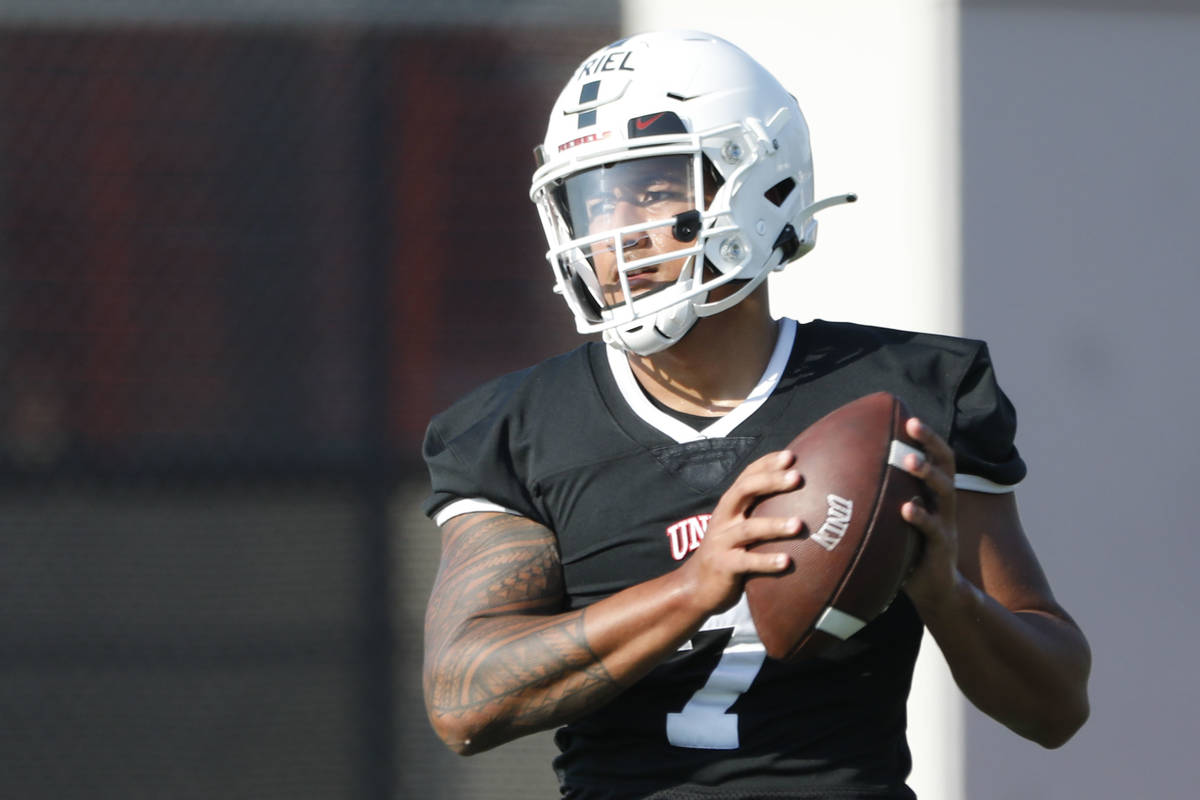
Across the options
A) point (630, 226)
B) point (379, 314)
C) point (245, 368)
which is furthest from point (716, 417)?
point (245, 368)

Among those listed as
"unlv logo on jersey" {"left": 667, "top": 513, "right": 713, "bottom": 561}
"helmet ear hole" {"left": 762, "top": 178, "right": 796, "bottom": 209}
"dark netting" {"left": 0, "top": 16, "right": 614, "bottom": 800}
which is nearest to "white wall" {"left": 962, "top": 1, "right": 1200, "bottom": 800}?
"dark netting" {"left": 0, "top": 16, "right": 614, "bottom": 800}

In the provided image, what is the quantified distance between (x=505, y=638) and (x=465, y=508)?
8.8 inches

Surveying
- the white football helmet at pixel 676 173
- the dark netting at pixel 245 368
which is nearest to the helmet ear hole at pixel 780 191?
the white football helmet at pixel 676 173

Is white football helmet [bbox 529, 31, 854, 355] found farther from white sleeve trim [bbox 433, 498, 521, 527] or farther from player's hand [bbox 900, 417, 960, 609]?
player's hand [bbox 900, 417, 960, 609]

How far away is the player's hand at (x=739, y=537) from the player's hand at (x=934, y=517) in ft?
0.40

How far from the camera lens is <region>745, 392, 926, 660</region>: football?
1327 mm

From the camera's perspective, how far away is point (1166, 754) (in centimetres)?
271

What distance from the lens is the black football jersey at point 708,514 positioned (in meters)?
1.57

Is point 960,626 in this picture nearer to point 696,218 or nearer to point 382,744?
point 696,218

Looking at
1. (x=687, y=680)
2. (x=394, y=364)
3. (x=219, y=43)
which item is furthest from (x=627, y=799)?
(x=219, y=43)

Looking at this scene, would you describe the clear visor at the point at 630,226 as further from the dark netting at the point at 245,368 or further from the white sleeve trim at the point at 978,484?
the dark netting at the point at 245,368

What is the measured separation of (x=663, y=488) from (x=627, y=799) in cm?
37

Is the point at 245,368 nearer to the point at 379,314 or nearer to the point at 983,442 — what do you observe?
the point at 379,314

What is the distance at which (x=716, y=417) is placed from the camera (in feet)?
5.52
